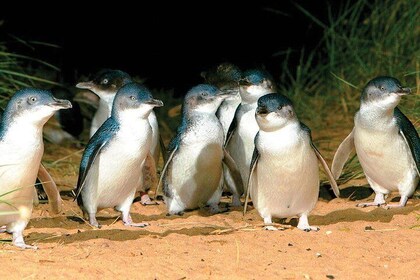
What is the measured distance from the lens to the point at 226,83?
7.98m

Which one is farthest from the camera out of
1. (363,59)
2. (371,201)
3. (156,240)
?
(363,59)

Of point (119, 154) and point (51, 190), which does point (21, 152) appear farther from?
point (119, 154)

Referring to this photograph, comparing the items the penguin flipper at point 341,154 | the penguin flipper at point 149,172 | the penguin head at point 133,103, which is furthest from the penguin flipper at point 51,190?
the penguin flipper at point 341,154

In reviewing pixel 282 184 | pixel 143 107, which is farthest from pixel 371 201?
pixel 143 107

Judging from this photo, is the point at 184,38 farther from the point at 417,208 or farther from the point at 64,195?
the point at 417,208

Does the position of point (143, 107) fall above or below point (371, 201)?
above

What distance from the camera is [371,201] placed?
746 centimetres

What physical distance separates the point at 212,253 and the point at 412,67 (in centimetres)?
446

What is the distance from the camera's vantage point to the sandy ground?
518 cm

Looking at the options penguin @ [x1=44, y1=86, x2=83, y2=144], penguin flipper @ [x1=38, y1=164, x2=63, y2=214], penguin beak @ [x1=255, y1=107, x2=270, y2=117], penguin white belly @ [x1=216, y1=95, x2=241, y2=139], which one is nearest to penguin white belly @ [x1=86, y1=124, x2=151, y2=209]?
penguin flipper @ [x1=38, y1=164, x2=63, y2=214]

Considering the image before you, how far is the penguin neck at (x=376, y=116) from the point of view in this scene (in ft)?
22.7

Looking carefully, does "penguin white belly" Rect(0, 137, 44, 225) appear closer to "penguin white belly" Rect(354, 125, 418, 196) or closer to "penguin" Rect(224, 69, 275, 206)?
"penguin" Rect(224, 69, 275, 206)

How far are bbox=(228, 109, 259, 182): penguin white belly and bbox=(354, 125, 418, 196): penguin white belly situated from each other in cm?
70

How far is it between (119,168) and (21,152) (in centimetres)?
94
